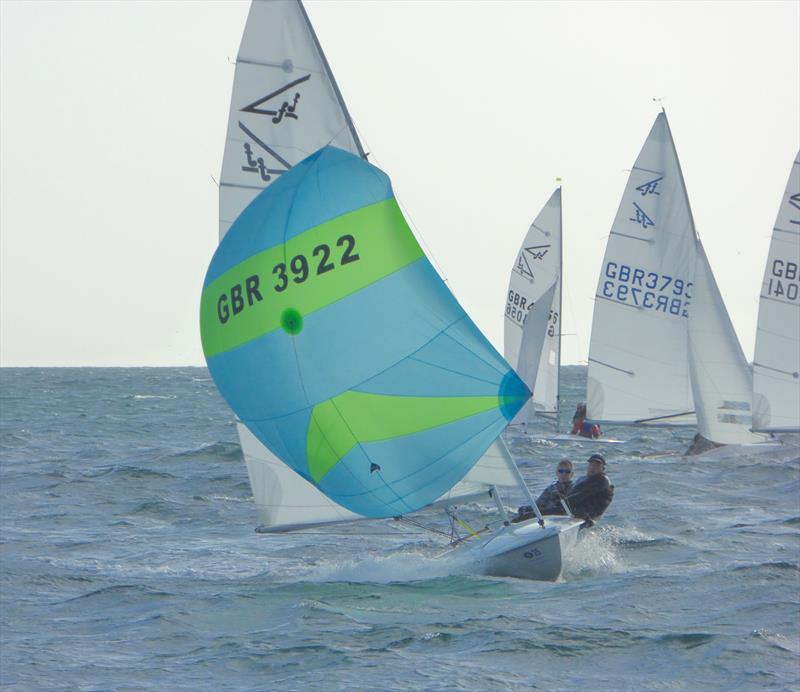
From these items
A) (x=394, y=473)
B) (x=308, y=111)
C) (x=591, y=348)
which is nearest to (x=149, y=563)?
(x=394, y=473)

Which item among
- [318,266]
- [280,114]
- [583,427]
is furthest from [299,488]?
[583,427]

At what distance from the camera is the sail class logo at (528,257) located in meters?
32.9

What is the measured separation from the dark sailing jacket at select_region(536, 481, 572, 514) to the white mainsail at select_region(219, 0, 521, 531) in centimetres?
144

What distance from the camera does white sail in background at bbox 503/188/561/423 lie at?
108 feet

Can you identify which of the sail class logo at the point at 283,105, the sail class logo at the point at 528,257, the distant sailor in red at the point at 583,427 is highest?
the sail class logo at the point at 528,257

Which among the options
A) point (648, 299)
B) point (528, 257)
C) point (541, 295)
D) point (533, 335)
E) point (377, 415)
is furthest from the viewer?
point (528, 257)

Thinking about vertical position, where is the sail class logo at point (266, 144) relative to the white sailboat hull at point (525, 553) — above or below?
above

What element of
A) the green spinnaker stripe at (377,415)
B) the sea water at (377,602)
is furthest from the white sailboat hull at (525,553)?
the green spinnaker stripe at (377,415)

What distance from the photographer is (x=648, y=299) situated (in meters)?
26.9

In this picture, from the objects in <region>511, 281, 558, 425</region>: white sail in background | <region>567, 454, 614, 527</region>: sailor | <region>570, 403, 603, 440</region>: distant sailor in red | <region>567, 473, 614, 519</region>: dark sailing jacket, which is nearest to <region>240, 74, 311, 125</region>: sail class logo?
<region>567, 454, 614, 527</region>: sailor

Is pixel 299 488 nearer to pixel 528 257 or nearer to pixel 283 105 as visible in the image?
pixel 283 105

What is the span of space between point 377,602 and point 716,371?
50.1 ft

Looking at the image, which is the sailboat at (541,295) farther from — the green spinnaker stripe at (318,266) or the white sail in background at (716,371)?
the green spinnaker stripe at (318,266)

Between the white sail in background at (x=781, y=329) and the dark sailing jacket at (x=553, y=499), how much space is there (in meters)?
11.4
